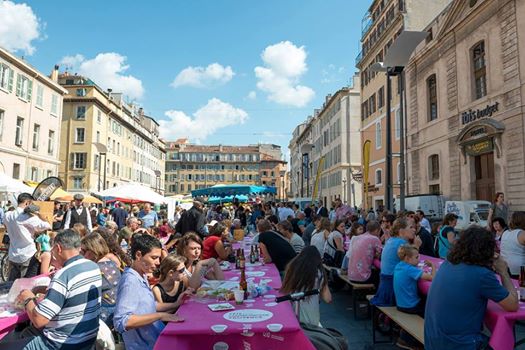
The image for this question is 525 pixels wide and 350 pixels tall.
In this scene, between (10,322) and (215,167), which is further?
(215,167)

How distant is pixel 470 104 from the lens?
18.5 metres

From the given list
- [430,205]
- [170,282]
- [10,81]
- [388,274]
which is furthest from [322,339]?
[10,81]

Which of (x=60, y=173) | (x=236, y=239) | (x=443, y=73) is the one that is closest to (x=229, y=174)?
(x=60, y=173)

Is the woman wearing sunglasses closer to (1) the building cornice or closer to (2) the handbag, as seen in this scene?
(2) the handbag

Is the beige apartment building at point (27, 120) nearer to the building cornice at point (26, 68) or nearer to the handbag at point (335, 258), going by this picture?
the building cornice at point (26, 68)

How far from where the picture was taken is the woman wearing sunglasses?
4074mm

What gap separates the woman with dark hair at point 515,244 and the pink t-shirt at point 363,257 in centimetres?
211

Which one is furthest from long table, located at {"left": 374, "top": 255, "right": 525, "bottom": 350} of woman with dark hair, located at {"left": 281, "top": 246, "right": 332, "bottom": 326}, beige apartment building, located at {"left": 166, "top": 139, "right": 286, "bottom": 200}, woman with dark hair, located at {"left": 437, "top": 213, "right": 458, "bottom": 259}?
beige apartment building, located at {"left": 166, "top": 139, "right": 286, "bottom": 200}

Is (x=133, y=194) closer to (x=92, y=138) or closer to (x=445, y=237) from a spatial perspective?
(x=445, y=237)

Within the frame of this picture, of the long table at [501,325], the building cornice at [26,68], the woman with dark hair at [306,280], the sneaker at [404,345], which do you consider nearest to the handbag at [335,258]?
the sneaker at [404,345]

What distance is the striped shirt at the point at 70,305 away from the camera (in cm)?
306

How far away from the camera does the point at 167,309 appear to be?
3820 millimetres

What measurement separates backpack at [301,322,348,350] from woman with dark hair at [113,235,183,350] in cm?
116

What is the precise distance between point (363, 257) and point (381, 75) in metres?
25.5
